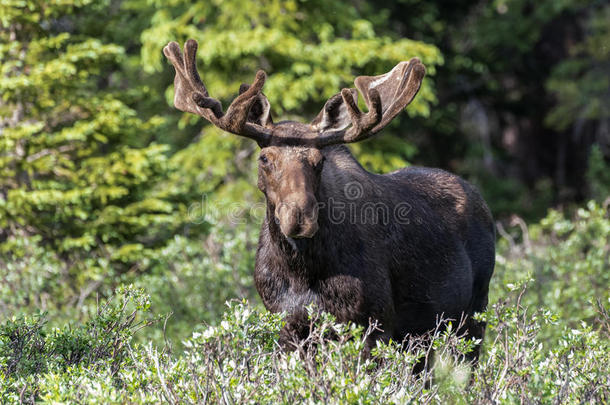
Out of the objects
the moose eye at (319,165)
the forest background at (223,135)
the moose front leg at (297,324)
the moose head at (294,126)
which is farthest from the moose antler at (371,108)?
the forest background at (223,135)

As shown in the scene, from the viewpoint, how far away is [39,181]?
409 inches

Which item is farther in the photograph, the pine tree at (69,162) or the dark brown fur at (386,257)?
the pine tree at (69,162)

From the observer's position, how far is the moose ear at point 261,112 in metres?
5.68

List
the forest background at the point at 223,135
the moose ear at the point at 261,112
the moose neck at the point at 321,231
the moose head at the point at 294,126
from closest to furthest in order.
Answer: the moose head at the point at 294,126
the moose neck at the point at 321,231
the moose ear at the point at 261,112
the forest background at the point at 223,135

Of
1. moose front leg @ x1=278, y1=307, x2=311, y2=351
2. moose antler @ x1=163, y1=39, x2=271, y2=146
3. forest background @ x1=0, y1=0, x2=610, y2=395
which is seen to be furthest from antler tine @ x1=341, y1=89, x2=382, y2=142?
forest background @ x1=0, y1=0, x2=610, y2=395

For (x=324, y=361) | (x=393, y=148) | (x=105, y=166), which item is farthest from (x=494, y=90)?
(x=324, y=361)

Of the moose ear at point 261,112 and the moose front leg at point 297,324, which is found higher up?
the moose ear at point 261,112

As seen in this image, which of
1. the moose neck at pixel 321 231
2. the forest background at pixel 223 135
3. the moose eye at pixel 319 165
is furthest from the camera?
the forest background at pixel 223 135

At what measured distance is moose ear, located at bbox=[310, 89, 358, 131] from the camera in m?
5.56

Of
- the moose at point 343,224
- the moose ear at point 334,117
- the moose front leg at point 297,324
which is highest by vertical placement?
the moose ear at point 334,117

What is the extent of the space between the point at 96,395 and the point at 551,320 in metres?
2.71
